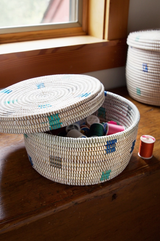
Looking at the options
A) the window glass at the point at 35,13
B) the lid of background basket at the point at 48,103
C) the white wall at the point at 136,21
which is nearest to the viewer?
the lid of background basket at the point at 48,103

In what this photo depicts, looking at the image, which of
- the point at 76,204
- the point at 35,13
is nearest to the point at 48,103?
the point at 76,204

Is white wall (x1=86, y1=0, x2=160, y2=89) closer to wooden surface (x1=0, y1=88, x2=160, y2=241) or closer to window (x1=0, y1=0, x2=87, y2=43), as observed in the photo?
window (x1=0, y1=0, x2=87, y2=43)

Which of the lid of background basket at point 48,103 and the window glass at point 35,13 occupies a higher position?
the window glass at point 35,13

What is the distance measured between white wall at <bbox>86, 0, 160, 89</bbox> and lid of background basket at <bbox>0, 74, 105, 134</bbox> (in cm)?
43

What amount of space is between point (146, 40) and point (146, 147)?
1.42ft

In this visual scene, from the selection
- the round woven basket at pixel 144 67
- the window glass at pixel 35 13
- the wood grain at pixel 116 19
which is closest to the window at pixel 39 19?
the window glass at pixel 35 13

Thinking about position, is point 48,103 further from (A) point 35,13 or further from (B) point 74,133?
(A) point 35,13

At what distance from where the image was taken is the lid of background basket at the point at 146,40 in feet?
3.09

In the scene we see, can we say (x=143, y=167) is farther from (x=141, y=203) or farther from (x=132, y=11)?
(x=132, y=11)

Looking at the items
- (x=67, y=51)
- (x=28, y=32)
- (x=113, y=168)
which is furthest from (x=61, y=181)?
(x=28, y=32)

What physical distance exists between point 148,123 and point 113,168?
14.3 inches

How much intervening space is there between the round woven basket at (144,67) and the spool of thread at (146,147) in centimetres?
31

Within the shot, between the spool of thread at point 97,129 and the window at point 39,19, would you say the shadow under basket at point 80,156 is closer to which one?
the spool of thread at point 97,129

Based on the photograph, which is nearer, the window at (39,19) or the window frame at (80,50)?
the window frame at (80,50)
